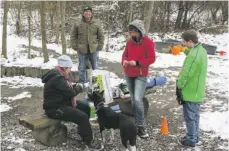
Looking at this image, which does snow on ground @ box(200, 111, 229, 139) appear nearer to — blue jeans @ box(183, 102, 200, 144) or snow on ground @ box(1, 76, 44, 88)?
blue jeans @ box(183, 102, 200, 144)

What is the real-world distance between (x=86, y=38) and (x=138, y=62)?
8.27 feet

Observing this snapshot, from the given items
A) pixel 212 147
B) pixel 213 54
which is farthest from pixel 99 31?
pixel 213 54

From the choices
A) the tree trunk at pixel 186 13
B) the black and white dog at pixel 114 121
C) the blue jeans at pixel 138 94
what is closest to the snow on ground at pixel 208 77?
the blue jeans at pixel 138 94

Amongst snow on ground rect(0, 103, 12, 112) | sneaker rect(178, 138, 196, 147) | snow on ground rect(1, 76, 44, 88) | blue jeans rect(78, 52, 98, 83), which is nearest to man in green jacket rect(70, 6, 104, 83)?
blue jeans rect(78, 52, 98, 83)

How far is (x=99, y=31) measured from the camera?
7609mm

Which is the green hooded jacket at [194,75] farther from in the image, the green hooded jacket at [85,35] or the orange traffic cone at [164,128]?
the green hooded jacket at [85,35]

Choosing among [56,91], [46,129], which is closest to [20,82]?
[46,129]

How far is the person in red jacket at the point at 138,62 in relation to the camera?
5.20 meters

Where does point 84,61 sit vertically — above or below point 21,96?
above

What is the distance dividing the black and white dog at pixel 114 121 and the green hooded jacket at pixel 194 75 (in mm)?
941

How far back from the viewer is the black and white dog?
15.4ft

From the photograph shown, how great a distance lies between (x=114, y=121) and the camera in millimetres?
4918

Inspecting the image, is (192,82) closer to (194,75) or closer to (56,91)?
(194,75)

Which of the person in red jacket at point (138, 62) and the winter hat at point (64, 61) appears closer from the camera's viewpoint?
the winter hat at point (64, 61)
